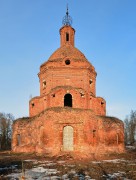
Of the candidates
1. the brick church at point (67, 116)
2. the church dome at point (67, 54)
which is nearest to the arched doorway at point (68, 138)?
the brick church at point (67, 116)

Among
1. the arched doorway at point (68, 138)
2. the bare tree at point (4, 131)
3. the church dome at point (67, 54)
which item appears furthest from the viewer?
the bare tree at point (4, 131)

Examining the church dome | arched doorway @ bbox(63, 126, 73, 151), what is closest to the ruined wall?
arched doorway @ bbox(63, 126, 73, 151)

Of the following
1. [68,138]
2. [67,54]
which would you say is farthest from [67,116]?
[67,54]

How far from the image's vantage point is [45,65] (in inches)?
1040

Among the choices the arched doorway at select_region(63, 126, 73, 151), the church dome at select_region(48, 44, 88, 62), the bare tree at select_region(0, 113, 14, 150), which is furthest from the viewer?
the bare tree at select_region(0, 113, 14, 150)

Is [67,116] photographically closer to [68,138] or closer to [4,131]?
[68,138]

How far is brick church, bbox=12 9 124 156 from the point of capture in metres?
20.9

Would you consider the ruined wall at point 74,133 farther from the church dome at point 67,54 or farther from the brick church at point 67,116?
the church dome at point 67,54

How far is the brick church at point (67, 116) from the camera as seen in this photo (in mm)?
20922

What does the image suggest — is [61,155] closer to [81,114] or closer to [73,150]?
[73,150]

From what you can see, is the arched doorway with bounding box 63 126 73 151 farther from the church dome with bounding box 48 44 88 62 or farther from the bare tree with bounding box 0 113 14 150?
the bare tree with bounding box 0 113 14 150

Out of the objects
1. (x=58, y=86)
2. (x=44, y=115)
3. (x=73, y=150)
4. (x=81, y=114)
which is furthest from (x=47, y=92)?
Answer: (x=73, y=150)

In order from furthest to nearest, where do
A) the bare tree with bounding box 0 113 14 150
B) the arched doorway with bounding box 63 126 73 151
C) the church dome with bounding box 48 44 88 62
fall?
1. the bare tree with bounding box 0 113 14 150
2. the church dome with bounding box 48 44 88 62
3. the arched doorway with bounding box 63 126 73 151

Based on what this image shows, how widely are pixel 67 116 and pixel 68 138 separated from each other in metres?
1.87
